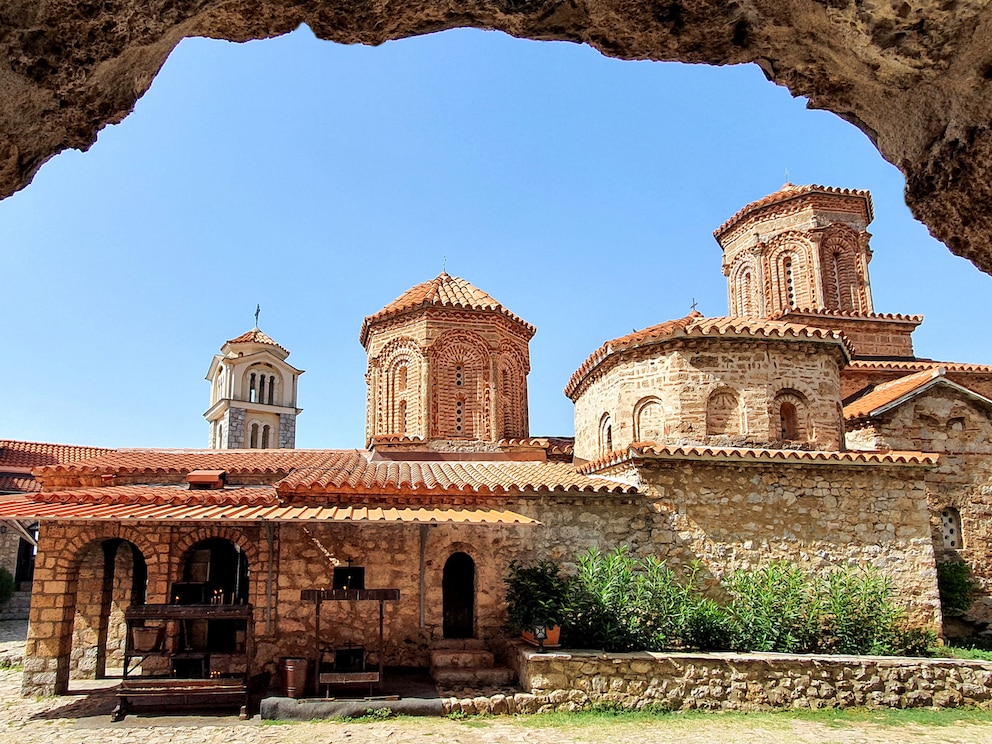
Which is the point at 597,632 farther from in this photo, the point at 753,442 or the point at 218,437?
the point at 218,437

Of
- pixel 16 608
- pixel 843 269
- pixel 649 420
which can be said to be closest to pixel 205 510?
pixel 649 420

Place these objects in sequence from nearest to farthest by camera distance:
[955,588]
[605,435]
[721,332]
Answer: [721,332] < [955,588] < [605,435]

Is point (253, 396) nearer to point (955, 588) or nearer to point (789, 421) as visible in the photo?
point (789, 421)

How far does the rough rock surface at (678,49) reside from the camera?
1.67m

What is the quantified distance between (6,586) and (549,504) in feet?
48.5

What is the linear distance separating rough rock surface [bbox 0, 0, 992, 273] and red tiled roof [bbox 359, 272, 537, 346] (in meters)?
13.3

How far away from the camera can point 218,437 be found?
24.7 metres

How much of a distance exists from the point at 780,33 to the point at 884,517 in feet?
33.4

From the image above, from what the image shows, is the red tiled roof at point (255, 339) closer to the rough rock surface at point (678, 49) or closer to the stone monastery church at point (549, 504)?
the stone monastery church at point (549, 504)

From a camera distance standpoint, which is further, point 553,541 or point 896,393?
point 896,393

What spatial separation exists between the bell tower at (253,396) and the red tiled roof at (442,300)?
882cm

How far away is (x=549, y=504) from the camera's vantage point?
10.1 meters

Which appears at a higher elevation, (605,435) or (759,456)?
(605,435)

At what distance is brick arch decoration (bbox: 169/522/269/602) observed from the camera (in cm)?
950
